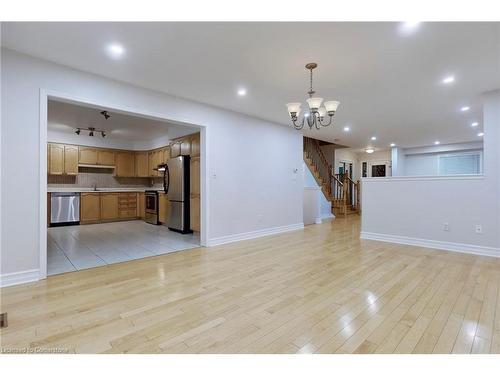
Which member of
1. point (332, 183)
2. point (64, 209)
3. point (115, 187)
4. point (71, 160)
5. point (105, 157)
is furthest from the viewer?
point (332, 183)

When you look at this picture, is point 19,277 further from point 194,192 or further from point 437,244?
point 437,244

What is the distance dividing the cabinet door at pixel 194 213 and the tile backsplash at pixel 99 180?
336cm

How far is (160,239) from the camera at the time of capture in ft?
17.1

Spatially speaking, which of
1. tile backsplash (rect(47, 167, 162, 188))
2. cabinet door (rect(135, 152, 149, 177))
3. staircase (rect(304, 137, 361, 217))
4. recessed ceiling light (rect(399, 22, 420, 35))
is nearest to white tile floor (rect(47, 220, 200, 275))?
tile backsplash (rect(47, 167, 162, 188))

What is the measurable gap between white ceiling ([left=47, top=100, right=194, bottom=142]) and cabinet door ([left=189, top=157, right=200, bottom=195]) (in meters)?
0.78

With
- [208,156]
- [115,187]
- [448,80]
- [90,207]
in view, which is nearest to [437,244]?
[448,80]

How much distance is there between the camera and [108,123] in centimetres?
610

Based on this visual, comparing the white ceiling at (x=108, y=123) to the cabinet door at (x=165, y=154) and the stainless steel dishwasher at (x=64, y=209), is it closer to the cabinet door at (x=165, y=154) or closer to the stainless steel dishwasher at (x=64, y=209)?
the cabinet door at (x=165, y=154)

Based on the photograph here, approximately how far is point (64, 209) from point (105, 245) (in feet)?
10.5

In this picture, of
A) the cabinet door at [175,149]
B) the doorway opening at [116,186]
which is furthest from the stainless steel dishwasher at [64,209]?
the cabinet door at [175,149]

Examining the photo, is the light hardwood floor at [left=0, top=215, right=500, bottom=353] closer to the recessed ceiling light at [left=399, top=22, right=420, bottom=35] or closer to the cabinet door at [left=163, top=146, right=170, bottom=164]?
the recessed ceiling light at [left=399, top=22, right=420, bottom=35]

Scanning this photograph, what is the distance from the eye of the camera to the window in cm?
918
